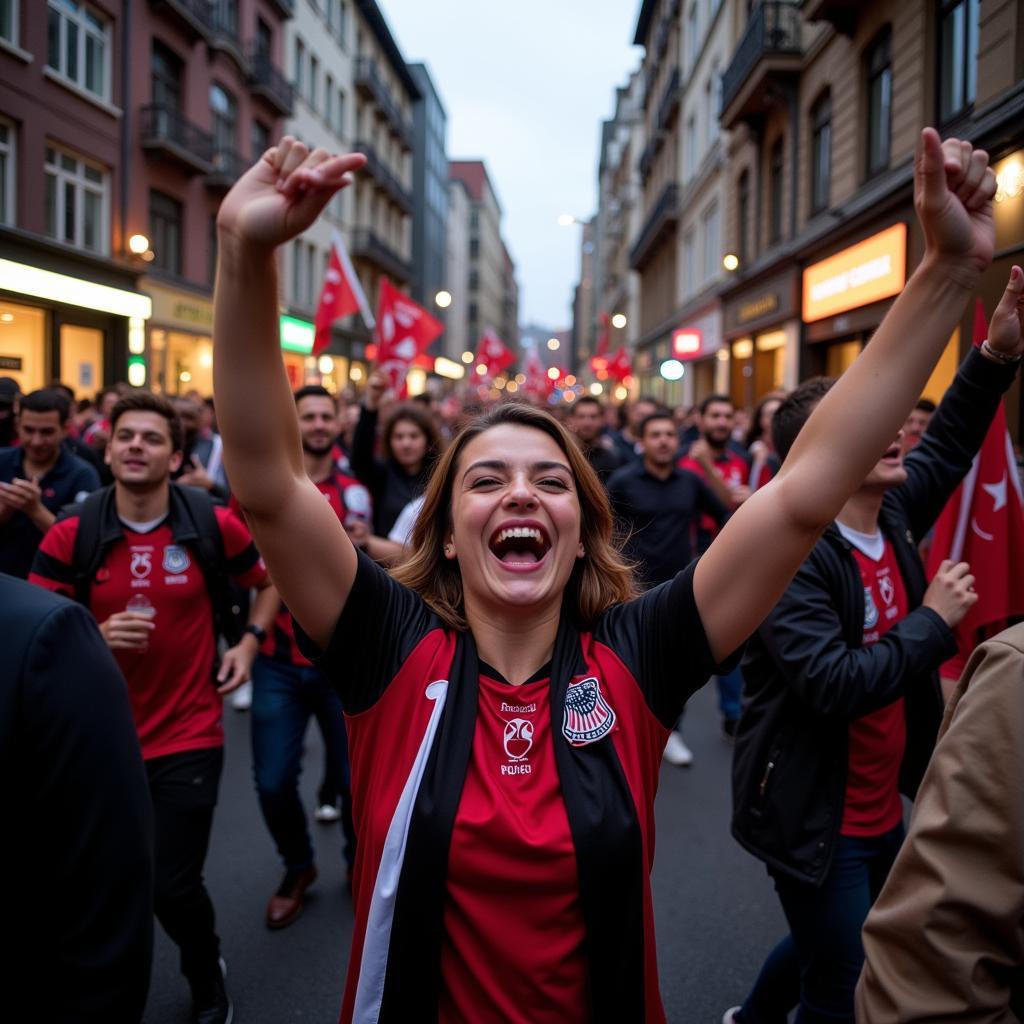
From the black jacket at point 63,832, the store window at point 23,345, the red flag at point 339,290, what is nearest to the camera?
the black jacket at point 63,832

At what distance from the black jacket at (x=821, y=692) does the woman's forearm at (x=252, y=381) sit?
1.52 metres

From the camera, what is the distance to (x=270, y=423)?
1.64 meters

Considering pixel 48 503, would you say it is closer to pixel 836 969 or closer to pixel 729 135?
pixel 836 969

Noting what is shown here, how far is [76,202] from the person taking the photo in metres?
17.2

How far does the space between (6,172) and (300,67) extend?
17.9 m

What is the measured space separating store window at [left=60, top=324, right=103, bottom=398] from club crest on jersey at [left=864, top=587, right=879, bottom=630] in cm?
1652

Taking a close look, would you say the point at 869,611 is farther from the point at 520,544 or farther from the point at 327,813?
the point at 327,813

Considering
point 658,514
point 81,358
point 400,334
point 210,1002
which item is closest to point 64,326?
point 81,358

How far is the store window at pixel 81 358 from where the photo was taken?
54.4 ft

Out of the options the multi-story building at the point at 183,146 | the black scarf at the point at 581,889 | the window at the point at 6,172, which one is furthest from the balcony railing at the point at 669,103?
the black scarf at the point at 581,889

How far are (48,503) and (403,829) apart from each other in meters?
4.10

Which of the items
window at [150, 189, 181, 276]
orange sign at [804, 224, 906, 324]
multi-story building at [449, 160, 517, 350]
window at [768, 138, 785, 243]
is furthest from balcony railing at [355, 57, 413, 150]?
multi-story building at [449, 160, 517, 350]

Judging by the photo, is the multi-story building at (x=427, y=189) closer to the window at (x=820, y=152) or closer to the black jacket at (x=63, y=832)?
the window at (x=820, y=152)

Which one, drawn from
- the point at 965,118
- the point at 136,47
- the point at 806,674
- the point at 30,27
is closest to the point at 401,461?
the point at 806,674
